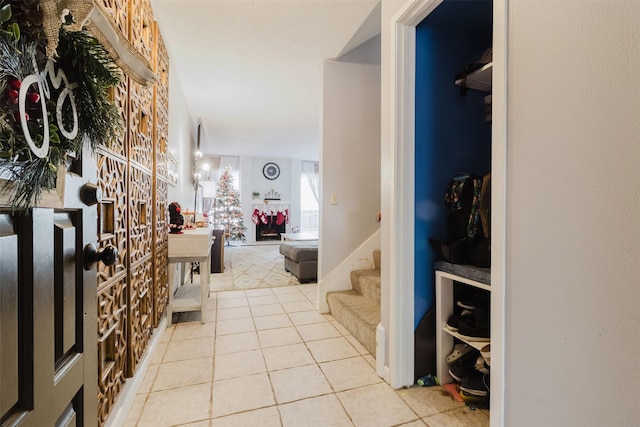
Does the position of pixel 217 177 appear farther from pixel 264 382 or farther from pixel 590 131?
pixel 590 131

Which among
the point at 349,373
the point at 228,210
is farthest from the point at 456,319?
the point at 228,210

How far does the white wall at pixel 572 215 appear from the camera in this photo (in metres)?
0.66

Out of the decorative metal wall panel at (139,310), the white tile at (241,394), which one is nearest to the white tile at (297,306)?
the white tile at (241,394)

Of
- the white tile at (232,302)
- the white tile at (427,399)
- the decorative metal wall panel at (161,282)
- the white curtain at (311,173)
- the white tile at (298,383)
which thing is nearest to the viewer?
the white tile at (427,399)

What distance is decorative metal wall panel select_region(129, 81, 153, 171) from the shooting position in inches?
60.1

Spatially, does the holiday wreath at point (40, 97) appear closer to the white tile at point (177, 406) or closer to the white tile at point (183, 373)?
the white tile at point (177, 406)

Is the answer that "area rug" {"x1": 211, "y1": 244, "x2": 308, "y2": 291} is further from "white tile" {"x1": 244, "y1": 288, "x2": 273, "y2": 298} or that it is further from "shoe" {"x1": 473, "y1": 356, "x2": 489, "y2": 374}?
"shoe" {"x1": 473, "y1": 356, "x2": 489, "y2": 374}

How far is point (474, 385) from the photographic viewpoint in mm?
1440

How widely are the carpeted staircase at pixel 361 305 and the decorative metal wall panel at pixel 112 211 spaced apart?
5.14ft

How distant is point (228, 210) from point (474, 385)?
23.2 ft

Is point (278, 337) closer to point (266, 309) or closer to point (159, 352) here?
point (266, 309)

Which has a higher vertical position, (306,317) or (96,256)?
(96,256)

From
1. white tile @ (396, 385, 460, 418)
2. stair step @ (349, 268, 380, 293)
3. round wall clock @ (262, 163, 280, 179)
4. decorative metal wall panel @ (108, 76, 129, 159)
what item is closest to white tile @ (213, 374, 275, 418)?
white tile @ (396, 385, 460, 418)

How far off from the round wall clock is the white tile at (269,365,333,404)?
751 centimetres
